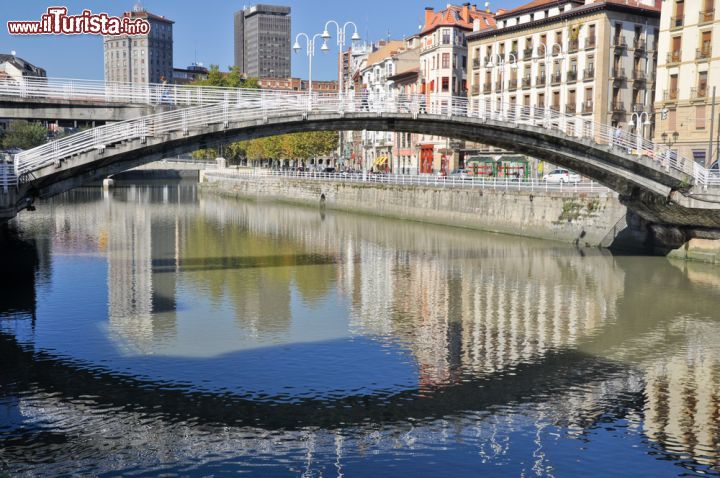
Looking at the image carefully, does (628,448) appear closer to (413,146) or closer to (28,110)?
(28,110)

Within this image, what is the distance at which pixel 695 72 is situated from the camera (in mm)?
55531

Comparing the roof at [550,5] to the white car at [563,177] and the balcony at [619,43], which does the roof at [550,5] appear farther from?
the white car at [563,177]

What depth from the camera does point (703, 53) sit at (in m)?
54.8

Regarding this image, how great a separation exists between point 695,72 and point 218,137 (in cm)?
3649

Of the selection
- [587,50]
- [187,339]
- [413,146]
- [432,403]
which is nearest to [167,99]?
[187,339]

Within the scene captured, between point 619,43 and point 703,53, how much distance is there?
18743mm

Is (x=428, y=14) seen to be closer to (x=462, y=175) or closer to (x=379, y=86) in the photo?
(x=379, y=86)

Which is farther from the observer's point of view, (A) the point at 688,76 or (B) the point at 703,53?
(A) the point at 688,76

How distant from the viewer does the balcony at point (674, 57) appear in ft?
187

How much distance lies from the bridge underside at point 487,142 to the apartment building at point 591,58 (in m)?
25.6

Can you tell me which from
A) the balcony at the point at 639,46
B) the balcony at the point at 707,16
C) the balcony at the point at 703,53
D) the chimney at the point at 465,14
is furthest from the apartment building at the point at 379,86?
the balcony at the point at 707,16

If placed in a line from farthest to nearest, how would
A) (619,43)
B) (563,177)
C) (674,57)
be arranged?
(619,43) → (563,177) → (674,57)

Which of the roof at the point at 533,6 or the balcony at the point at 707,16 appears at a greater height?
the roof at the point at 533,6

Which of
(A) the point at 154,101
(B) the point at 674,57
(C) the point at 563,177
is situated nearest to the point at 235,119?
(A) the point at 154,101
